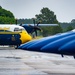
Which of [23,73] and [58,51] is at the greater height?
[58,51]

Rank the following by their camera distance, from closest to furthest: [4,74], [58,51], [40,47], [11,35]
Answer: [58,51]
[40,47]
[4,74]
[11,35]

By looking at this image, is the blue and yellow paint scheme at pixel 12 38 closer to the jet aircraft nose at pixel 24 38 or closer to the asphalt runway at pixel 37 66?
the jet aircraft nose at pixel 24 38

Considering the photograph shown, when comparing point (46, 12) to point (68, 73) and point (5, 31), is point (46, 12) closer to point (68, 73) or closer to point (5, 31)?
point (5, 31)

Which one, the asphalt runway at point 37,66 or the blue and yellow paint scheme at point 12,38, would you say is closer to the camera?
the asphalt runway at point 37,66

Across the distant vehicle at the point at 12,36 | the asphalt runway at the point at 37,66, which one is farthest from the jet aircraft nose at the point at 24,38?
the asphalt runway at the point at 37,66

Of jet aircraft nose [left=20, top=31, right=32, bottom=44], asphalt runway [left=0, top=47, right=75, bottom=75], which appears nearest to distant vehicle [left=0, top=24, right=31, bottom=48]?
jet aircraft nose [left=20, top=31, right=32, bottom=44]

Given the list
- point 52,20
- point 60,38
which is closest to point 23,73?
point 60,38

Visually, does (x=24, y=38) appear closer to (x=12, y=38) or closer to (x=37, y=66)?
(x=12, y=38)

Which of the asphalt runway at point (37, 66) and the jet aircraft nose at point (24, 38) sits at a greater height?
the jet aircraft nose at point (24, 38)

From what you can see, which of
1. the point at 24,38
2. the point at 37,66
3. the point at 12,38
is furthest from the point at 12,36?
the point at 37,66

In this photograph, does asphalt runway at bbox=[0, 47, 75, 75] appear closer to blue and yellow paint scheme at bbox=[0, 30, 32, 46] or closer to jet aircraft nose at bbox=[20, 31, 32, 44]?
blue and yellow paint scheme at bbox=[0, 30, 32, 46]

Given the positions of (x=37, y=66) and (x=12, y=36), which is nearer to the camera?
(x=37, y=66)

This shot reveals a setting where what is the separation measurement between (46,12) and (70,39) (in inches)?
4839

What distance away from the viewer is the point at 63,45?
10.9 metres
